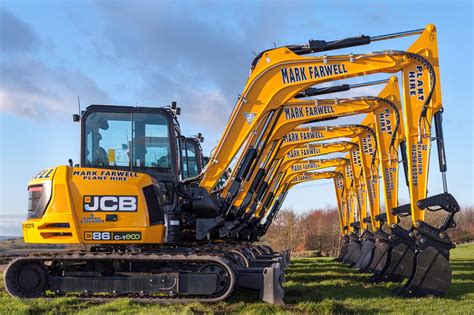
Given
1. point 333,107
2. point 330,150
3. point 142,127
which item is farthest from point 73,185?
point 330,150

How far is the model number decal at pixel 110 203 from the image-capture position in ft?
31.6

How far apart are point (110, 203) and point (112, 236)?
0.59 m

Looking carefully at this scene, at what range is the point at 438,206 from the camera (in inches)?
439

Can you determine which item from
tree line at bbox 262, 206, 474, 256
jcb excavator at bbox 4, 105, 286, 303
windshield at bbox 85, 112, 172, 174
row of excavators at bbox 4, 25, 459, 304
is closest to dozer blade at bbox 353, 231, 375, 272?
row of excavators at bbox 4, 25, 459, 304

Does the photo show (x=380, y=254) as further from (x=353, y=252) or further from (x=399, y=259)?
(x=353, y=252)

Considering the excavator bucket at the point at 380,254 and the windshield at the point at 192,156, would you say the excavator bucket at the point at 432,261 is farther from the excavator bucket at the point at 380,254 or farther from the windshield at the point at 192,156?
the windshield at the point at 192,156

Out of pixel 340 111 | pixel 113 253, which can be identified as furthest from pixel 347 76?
pixel 113 253

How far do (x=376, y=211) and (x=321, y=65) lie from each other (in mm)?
8821

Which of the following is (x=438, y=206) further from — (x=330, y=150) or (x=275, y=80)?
(x=330, y=150)

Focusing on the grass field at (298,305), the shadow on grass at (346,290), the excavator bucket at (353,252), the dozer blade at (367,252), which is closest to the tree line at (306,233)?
the excavator bucket at (353,252)

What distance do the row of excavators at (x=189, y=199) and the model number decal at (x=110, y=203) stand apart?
0.7 inches

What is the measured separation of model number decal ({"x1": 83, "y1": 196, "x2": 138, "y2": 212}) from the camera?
9.63 meters

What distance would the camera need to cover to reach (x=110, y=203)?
380 inches

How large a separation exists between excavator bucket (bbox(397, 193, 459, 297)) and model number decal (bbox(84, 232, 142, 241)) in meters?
5.34
